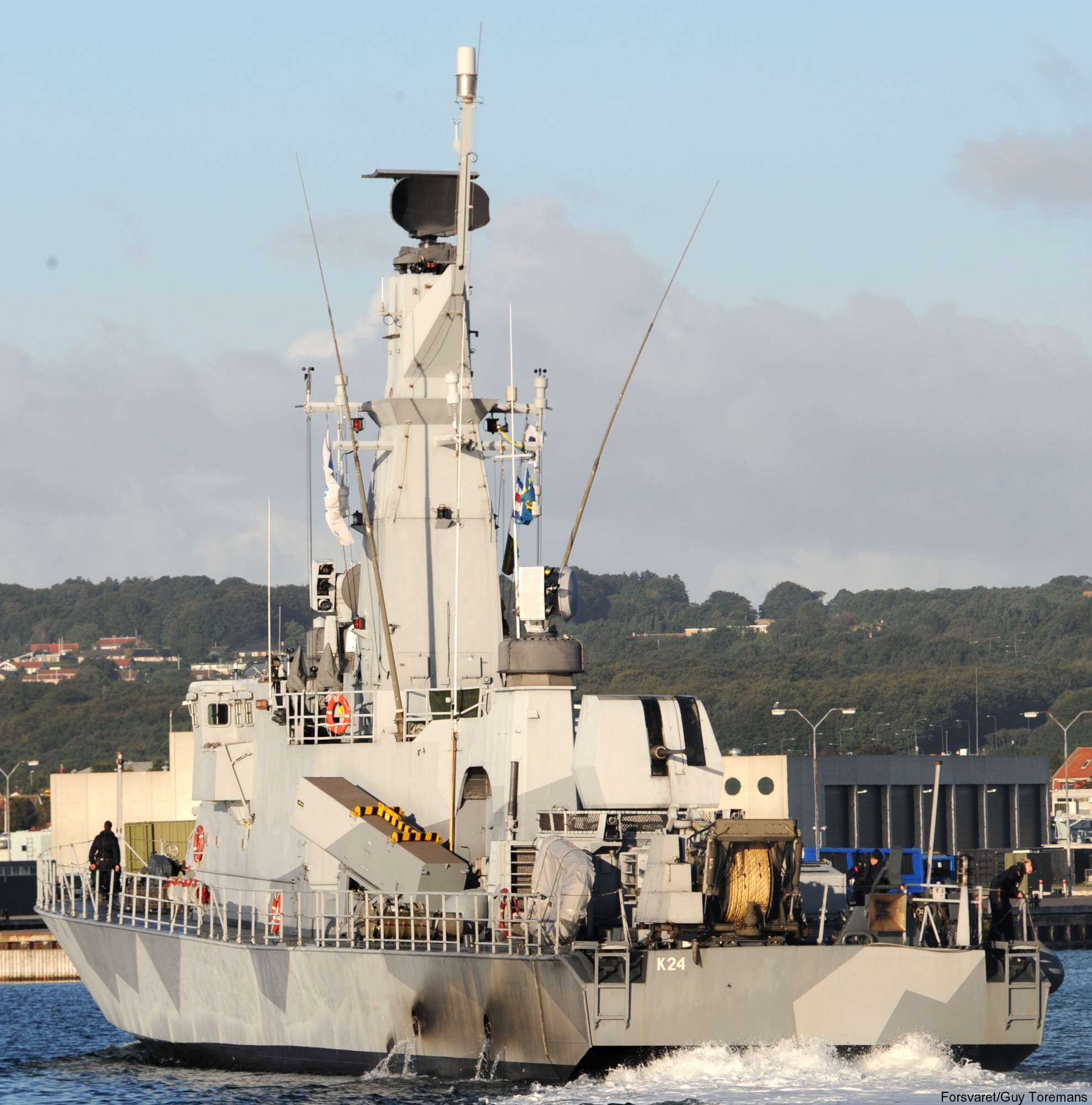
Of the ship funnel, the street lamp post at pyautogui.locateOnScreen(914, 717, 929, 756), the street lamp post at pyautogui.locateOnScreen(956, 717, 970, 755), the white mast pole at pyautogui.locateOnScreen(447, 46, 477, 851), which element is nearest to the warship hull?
the white mast pole at pyautogui.locateOnScreen(447, 46, 477, 851)

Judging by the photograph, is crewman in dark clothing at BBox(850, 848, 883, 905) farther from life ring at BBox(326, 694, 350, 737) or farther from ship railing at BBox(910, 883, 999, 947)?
life ring at BBox(326, 694, 350, 737)

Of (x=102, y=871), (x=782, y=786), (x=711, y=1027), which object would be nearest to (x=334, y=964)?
(x=711, y=1027)

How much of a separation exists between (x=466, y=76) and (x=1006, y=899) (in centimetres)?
1444

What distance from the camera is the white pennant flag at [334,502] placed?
1213 inches

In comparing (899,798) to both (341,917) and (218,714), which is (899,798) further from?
(341,917)

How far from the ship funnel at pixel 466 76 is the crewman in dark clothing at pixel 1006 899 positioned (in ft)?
45.5

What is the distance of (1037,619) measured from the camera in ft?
622

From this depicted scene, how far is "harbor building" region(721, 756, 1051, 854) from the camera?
2456 inches

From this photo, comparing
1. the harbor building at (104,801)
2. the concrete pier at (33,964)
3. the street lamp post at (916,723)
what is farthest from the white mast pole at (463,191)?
the street lamp post at (916,723)

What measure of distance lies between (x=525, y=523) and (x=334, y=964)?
25.8ft

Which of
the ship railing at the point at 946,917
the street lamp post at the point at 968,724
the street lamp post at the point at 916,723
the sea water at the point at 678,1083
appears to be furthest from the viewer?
the street lamp post at the point at 968,724

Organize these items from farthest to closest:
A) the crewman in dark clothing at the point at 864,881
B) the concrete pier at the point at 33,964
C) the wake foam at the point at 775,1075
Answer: the concrete pier at the point at 33,964 < the crewman in dark clothing at the point at 864,881 < the wake foam at the point at 775,1075

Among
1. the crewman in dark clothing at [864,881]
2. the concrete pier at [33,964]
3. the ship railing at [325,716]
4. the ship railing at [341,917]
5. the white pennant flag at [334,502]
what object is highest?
the white pennant flag at [334,502]

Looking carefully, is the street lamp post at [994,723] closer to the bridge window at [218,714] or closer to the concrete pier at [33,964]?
the concrete pier at [33,964]
